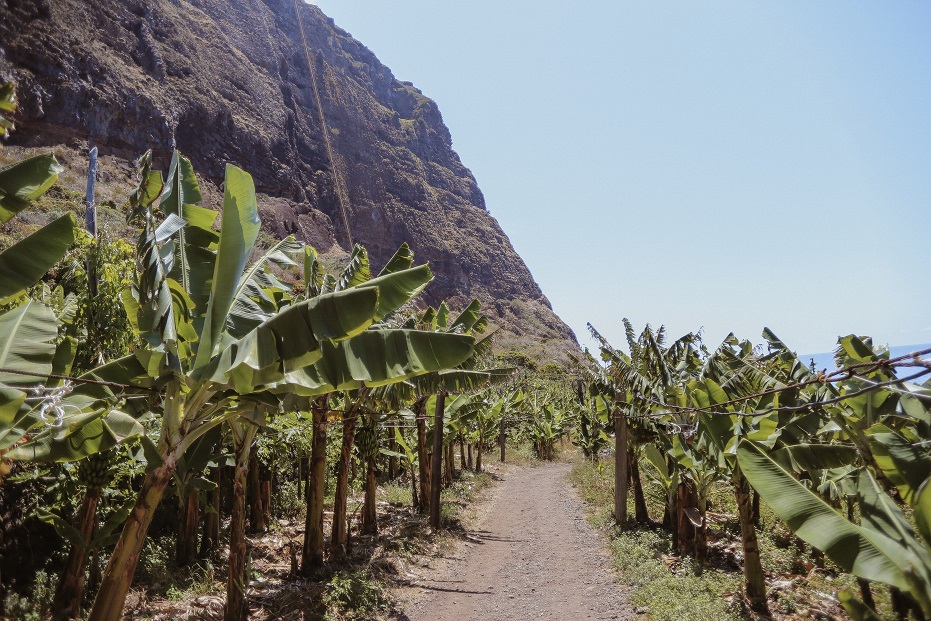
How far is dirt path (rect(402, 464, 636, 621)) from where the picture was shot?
8.14 metres

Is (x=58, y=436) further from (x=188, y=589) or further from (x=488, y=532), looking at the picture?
(x=488, y=532)

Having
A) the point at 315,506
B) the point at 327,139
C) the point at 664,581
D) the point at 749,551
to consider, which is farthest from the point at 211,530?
the point at 327,139

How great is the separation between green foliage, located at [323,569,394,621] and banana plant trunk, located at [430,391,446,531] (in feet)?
11.7

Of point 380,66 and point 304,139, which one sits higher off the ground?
point 380,66

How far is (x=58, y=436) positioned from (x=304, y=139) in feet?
302

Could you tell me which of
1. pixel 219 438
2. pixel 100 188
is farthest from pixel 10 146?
pixel 219 438

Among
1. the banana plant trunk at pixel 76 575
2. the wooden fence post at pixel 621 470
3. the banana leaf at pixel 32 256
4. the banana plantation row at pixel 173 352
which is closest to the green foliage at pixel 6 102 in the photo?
the banana plantation row at pixel 173 352

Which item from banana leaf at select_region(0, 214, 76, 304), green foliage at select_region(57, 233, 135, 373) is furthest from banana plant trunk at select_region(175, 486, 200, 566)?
banana leaf at select_region(0, 214, 76, 304)

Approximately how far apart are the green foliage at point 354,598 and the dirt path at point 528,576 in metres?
0.54

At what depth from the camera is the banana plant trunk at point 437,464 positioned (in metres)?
12.0

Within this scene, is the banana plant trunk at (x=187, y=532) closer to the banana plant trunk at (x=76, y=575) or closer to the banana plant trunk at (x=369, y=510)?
the banana plant trunk at (x=76, y=575)

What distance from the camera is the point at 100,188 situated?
3938cm

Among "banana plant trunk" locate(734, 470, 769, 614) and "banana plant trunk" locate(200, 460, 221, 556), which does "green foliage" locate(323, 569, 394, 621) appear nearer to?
"banana plant trunk" locate(200, 460, 221, 556)

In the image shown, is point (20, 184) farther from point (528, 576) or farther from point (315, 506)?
point (528, 576)
